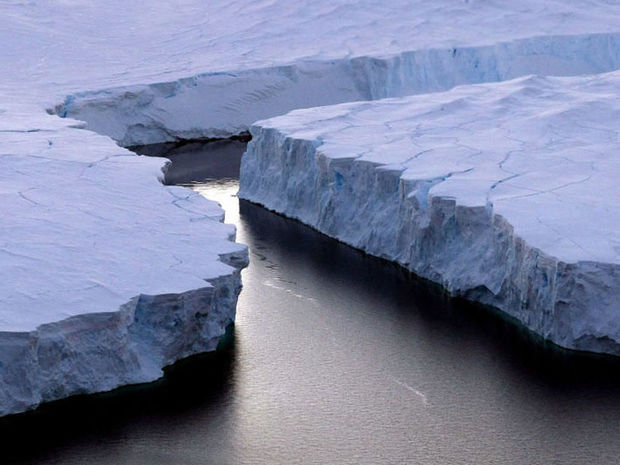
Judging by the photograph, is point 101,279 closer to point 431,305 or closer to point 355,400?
point 355,400

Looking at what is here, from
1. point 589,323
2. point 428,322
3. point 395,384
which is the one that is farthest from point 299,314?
point 589,323

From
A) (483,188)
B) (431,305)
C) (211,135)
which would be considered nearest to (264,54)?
(211,135)

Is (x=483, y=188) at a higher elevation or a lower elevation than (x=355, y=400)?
higher

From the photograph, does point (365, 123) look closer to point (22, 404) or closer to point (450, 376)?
point (450, 376)

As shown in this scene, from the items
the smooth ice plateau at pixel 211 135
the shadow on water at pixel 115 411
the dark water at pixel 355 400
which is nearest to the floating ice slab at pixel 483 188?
the smooth ice plateau at pixel 211 135

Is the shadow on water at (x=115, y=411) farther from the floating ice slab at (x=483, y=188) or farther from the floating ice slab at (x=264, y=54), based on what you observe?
the floating ice slab at (x=264, y=54)

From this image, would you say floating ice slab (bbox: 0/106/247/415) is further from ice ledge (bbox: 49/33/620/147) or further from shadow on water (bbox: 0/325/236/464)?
ice ledge (bbox: 49/33/620/147)
